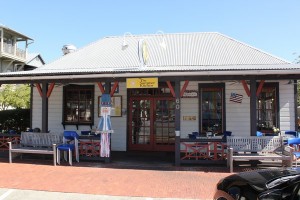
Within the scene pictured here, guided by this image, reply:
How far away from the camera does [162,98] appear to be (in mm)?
12664

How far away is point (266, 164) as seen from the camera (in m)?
9.82

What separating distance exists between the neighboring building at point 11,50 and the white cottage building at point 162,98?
28.6 metres

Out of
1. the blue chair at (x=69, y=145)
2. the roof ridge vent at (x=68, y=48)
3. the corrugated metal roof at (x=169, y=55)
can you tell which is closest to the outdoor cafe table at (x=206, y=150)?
the corrugated metal roof at (x=169, y=55)

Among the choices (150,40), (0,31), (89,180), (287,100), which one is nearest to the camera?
(89,180)

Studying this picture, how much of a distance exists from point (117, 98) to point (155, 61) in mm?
2231

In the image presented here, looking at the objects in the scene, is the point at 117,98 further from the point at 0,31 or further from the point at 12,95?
the point at 0,31

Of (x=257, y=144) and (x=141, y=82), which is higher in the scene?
(x=141, y=82)

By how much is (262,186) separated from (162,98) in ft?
29.7

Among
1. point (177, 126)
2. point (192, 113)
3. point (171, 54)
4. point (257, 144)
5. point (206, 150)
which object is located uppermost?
point (171, 54)

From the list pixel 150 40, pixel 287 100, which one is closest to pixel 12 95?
pixel 150 40

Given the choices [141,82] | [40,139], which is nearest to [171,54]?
[141,82]

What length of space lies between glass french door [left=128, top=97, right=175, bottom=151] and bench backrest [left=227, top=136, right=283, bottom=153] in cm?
357

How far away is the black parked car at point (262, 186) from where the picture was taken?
11.3 ft

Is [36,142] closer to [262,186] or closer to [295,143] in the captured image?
[295,143]
